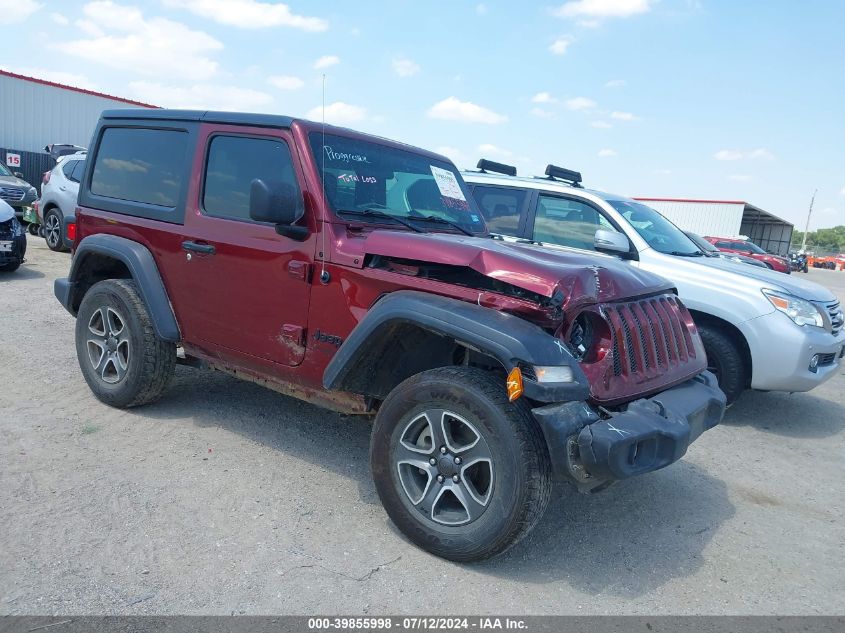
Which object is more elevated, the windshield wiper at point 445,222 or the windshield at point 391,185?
the windshield at point 391,185

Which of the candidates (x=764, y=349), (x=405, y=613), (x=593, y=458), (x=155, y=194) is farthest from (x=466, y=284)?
(x=764, y=349)

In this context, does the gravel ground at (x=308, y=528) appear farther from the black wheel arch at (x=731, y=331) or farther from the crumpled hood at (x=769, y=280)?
the crumpled hood at (x=769, y=280)

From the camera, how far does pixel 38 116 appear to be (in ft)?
74.1

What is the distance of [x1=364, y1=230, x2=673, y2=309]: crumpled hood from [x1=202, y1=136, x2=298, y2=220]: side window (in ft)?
2.81

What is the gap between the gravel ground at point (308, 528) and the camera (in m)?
2.79

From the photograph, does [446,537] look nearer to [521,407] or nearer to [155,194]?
[521,407]

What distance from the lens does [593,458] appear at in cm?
271

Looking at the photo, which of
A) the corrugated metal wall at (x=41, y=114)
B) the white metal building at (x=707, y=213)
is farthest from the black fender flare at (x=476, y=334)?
Answer: the white metal building at (x=707, y=213)

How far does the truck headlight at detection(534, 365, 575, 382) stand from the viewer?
277cm

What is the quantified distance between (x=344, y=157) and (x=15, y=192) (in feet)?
40.3

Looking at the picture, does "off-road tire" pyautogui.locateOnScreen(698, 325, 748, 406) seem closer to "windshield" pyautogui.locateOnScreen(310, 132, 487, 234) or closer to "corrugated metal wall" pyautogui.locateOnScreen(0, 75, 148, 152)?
"windshield" pyautogui.locateOnScreen(310, 132, 487, 234)

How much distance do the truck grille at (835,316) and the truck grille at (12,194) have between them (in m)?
14.1

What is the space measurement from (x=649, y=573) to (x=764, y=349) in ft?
9.81

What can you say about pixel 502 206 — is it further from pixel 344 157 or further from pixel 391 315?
pixel 391 315
